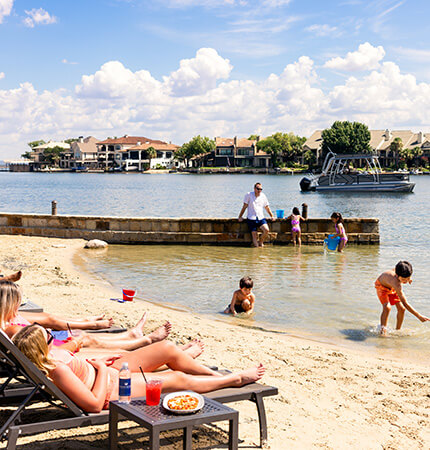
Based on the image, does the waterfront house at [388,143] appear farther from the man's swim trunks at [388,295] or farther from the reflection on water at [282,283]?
the man's swim trunks at [388,295]

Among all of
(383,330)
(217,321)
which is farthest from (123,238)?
(383,330)

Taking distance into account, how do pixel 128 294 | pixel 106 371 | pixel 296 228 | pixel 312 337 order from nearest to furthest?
pixel 106 371 → pixel 312 337 → pixel 128 294 → pixel 296 228

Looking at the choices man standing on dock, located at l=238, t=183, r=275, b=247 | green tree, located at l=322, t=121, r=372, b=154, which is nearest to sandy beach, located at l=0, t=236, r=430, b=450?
man standing on dock, located at l=238, t=183, r=275, b=247

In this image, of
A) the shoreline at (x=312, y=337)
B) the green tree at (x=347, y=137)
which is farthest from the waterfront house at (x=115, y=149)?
the shoreline at (x=312, y=337)

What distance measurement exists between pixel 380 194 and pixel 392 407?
6909cm

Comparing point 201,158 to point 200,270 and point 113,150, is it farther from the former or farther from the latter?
point 200,270

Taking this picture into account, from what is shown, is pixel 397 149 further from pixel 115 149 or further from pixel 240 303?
pixel 240 303

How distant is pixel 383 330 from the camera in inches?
340

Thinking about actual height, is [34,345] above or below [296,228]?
above

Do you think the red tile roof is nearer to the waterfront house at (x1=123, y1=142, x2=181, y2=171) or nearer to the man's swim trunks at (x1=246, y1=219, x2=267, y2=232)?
the waterfront house at (x1=123, y1=142, x2=181, y2=171)

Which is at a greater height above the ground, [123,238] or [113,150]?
[113,150]

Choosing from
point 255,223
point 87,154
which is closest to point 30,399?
point 255,223

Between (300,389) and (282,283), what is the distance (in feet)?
23.7

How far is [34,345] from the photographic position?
363 centimetres
